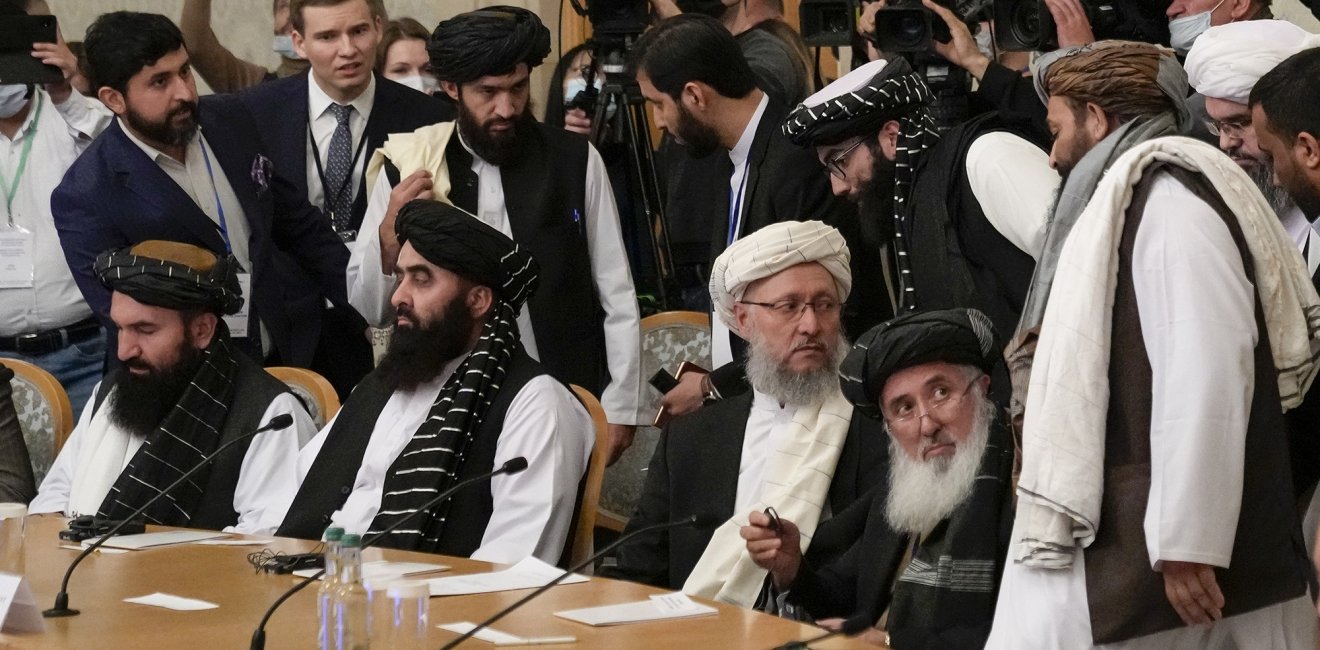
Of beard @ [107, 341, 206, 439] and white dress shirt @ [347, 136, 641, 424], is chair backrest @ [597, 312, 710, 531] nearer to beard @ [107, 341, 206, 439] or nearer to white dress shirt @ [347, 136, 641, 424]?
white dress shirt @ [347, 136, 641, 424]

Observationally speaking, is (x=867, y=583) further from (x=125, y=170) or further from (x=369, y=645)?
(x=125, y=170)

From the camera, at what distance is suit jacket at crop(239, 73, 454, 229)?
535cm

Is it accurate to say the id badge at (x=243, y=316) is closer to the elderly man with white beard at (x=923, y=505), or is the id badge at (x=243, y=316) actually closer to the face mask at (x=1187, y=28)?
the elderly man with white beard at (x=923, y=505)

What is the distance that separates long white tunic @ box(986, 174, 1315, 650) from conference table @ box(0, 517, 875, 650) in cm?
44

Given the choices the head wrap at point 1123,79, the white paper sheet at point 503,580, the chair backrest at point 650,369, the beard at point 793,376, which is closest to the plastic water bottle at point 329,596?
the white paper sheet at point 503,580

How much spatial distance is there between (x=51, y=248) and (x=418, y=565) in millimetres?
2877

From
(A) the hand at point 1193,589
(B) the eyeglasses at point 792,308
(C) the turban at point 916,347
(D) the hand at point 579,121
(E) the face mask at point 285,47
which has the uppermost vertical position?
(E) the face mask at point 285,47

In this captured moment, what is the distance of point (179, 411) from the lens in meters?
4.55

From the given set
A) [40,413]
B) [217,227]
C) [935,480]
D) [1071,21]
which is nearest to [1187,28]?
[1071,21]

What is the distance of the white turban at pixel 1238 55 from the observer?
3.52 m

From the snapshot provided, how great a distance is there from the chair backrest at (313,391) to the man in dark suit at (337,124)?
54cm

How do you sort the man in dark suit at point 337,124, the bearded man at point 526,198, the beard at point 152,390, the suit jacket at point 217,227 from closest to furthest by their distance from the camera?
the beard at point 152,390
the bearded man at point 526,198
the suit jacket at point 217,227
the man in dark suit at point 337,124

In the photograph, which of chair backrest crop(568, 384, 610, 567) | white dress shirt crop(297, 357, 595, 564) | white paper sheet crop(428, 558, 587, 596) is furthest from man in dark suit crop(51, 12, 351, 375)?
white paper sheet crop(428, 558, 587, 596)

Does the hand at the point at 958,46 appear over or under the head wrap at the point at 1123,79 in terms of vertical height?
over
